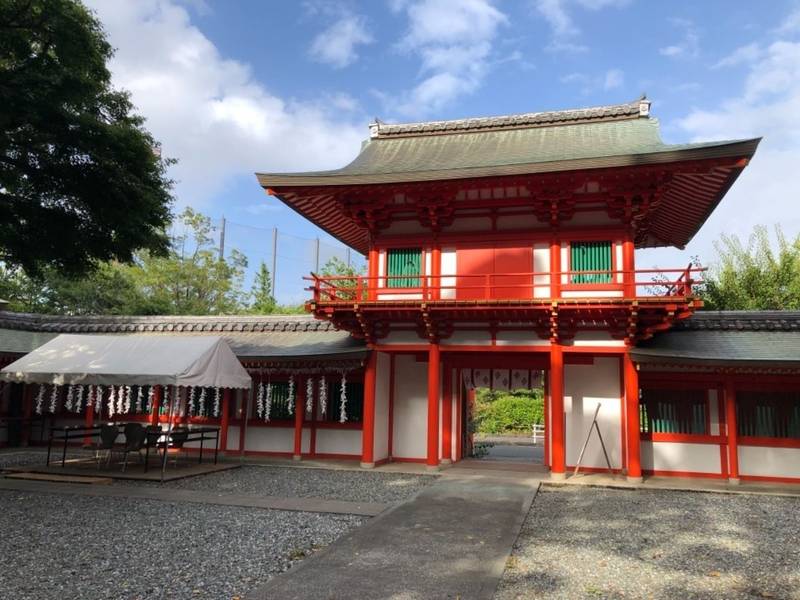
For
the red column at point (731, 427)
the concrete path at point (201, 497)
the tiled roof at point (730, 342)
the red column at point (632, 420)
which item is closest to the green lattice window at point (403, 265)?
the red column at point (632, 420)

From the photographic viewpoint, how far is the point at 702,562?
6238 millimetres

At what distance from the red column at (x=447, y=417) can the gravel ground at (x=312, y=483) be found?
4.83ft

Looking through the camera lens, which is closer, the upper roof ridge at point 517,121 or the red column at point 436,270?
the red column at point 436,270

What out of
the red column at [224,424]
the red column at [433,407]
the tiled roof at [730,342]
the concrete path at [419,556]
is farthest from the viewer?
the red column at [224,424]

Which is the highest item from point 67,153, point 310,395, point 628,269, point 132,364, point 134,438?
point 67,153

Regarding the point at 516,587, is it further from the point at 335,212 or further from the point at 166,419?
the point at 166,419

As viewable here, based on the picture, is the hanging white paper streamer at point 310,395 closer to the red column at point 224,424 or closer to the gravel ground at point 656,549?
the red column at point 224,424

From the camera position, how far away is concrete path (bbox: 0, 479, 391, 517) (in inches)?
336

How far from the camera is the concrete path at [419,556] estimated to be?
507cm

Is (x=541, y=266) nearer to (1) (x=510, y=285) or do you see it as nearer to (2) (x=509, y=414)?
(1) (x=510, y=285)

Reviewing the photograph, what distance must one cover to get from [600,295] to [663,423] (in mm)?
3229

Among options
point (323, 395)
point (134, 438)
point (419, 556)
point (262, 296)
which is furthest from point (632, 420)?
point (262, 296)

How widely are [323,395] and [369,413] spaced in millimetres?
1537

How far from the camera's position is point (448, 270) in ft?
43.0
